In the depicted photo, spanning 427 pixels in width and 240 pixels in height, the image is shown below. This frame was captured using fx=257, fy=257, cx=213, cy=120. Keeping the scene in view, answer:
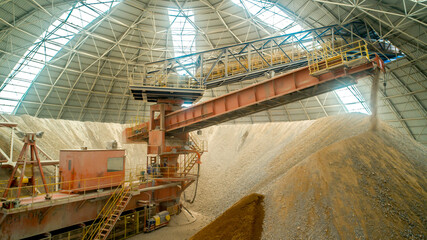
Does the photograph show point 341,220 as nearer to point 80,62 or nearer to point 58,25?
point 58,25

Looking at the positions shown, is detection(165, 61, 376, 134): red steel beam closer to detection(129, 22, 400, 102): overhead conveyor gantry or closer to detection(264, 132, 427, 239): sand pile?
detection(129, 22, 400, 102): overhead conveyor gantry

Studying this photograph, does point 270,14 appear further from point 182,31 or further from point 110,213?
point 110,213

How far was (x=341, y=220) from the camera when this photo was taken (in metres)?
7.89

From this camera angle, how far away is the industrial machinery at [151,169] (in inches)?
375

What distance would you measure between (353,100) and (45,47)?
28.3 metres

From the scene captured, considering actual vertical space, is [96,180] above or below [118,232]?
above

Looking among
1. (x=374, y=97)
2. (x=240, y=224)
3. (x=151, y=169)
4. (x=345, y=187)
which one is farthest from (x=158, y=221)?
(x=374, y=97)

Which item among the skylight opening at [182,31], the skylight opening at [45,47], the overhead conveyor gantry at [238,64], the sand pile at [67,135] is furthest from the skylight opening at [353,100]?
the skylight opening at [45,47]

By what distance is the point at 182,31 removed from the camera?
26.5 metres

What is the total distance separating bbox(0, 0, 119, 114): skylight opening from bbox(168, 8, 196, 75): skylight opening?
18.5 ft

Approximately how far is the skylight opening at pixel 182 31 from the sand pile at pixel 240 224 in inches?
658

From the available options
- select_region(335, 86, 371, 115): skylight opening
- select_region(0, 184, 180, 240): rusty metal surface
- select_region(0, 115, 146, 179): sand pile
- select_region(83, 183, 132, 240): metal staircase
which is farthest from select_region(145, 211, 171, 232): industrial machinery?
select_region(335, 86, 371, 115): skylight opening

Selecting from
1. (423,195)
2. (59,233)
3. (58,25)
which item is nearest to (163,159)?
(59,233)

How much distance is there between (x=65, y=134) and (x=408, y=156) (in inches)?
945
